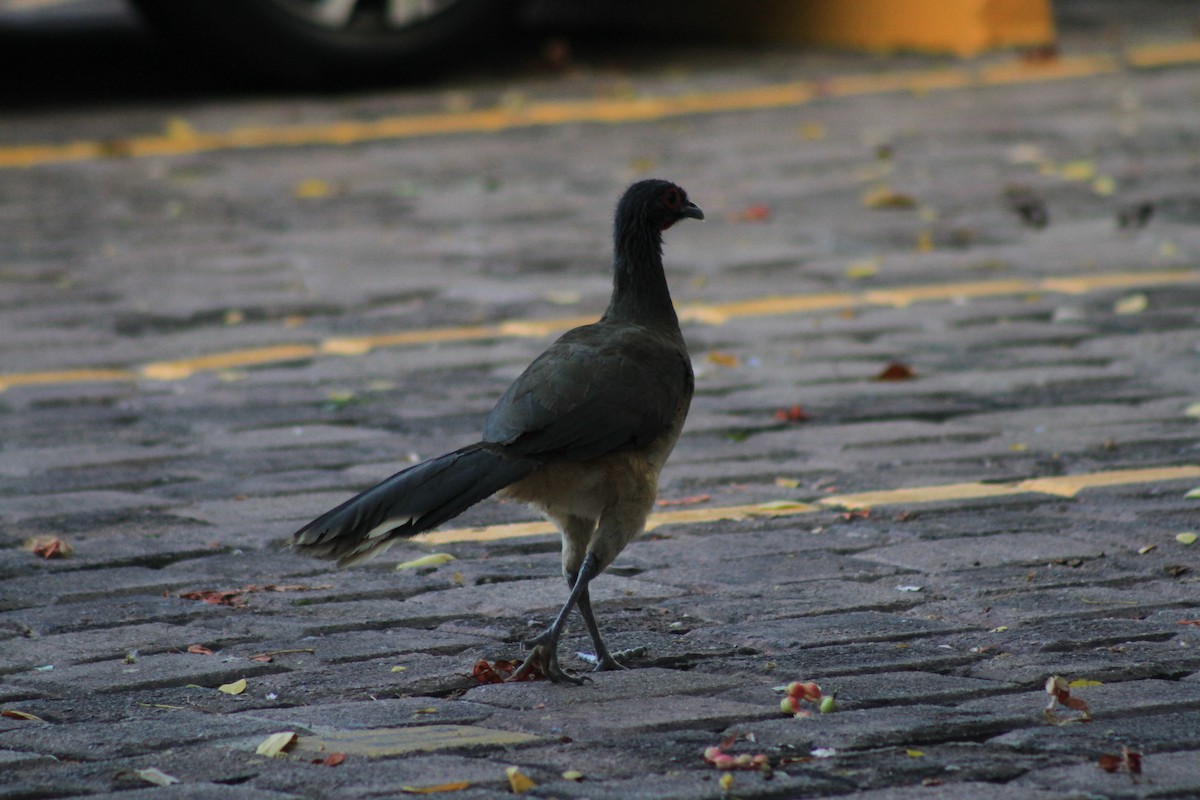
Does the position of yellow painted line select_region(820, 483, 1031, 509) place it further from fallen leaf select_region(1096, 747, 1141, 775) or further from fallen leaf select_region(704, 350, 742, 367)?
fallen leaf select_region(1096, 747, 1141, 775)

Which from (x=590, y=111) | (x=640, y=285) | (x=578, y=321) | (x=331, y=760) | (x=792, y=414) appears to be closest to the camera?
(x=331, y=760)

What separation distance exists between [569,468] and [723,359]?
2.45 m

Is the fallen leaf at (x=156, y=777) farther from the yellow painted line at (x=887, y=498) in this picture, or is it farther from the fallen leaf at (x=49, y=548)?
the yellow painted line at (x=887, y=498)

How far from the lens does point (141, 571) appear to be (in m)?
4.31

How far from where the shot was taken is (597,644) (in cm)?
373

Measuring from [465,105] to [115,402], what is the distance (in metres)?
5.03

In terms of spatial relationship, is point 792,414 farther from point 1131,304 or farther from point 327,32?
point 327,32

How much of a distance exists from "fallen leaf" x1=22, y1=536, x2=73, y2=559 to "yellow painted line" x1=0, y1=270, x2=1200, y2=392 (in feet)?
5.13

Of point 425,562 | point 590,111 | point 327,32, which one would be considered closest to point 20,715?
point 425,562

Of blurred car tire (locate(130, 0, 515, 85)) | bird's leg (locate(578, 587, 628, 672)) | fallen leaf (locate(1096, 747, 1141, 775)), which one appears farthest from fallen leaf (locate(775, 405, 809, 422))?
blurred car tire (locate(130, 0, 515, 85))

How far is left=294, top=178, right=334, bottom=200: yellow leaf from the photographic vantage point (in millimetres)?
8703

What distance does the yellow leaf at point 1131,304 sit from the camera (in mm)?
6492

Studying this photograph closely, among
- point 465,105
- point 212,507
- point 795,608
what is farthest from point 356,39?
point 795,608

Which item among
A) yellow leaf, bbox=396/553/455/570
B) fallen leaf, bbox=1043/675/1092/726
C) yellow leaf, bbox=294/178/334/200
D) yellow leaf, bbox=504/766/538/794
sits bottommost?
yellow leaf, bbox=396/553/455/570
